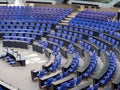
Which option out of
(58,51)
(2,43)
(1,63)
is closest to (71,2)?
(2,43)

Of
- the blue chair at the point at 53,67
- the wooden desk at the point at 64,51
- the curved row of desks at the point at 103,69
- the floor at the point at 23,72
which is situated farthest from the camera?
the wooden desk at the point at 64,51

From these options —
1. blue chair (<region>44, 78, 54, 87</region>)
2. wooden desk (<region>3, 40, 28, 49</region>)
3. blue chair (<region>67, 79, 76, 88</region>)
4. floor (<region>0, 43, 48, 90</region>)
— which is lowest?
floor (<region>0, 43, 48, 90</region>)

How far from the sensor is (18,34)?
22.1 metres

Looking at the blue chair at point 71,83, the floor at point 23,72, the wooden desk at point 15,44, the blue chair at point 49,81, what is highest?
the blue chair at point 71,83

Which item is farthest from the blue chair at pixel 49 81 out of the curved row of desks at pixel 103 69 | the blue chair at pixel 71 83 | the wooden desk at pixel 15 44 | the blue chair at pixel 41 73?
the wooden desk at pixel 15 44

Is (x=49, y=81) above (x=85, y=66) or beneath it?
beneath

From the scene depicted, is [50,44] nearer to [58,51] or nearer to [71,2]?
[58,51]

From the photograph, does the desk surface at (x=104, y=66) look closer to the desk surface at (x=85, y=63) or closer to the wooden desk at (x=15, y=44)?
the desk surface at (x=85, y=63)

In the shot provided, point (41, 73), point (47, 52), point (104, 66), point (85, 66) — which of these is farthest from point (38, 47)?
point (104, 66)

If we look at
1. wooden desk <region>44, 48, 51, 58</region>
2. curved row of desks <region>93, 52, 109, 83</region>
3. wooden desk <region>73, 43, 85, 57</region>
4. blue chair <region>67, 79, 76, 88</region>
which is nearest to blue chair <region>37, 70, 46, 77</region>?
blue chair <region>67, 79, 76, 88</region>

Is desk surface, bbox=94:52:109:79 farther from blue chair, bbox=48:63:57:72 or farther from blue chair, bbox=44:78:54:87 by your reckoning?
blue chair, bbox=48:63:57:72

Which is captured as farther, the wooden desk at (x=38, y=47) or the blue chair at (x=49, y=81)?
the wooden desk at (x=38, y=47)

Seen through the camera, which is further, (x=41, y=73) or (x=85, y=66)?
(x=85, y=66)

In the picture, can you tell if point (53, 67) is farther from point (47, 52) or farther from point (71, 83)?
point (47, 52)
